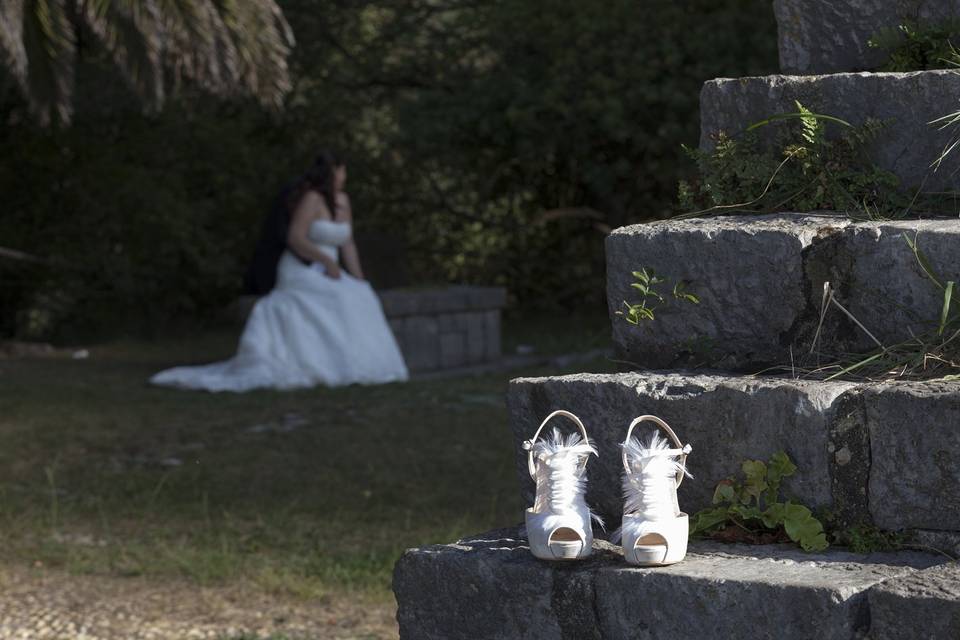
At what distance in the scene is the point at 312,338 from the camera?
944cm

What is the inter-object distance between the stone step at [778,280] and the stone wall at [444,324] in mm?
7464

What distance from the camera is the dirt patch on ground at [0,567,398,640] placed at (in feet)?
13.0

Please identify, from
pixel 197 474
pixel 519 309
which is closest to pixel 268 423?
pixel 197 474

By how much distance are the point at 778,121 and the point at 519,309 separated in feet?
40.1

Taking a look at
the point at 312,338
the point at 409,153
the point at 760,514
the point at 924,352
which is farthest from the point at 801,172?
the point at 409,153

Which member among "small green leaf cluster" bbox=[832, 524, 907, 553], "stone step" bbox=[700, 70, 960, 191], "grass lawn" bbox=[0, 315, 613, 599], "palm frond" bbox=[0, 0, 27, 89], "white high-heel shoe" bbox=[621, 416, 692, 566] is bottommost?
"grass lawn" bbox=[0, 315, 613, 599]

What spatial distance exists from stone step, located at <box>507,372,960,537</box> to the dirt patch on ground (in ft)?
5.19

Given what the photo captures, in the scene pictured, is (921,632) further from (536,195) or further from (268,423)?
(536,195)

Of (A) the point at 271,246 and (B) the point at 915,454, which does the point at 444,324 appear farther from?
(B) the point at 915,454

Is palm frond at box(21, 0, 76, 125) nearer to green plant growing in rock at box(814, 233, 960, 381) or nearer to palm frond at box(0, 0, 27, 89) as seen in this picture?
palm frond at box(0, 0, 27, 89)

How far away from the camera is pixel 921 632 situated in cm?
205

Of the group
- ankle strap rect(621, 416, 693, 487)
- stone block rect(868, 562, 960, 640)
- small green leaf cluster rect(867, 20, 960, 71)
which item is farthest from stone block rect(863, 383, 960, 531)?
small green leaf cluster rect(867, 20, 960, 71)

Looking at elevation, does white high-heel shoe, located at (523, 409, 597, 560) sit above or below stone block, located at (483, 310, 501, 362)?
above

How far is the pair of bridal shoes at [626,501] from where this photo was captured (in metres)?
2.31
